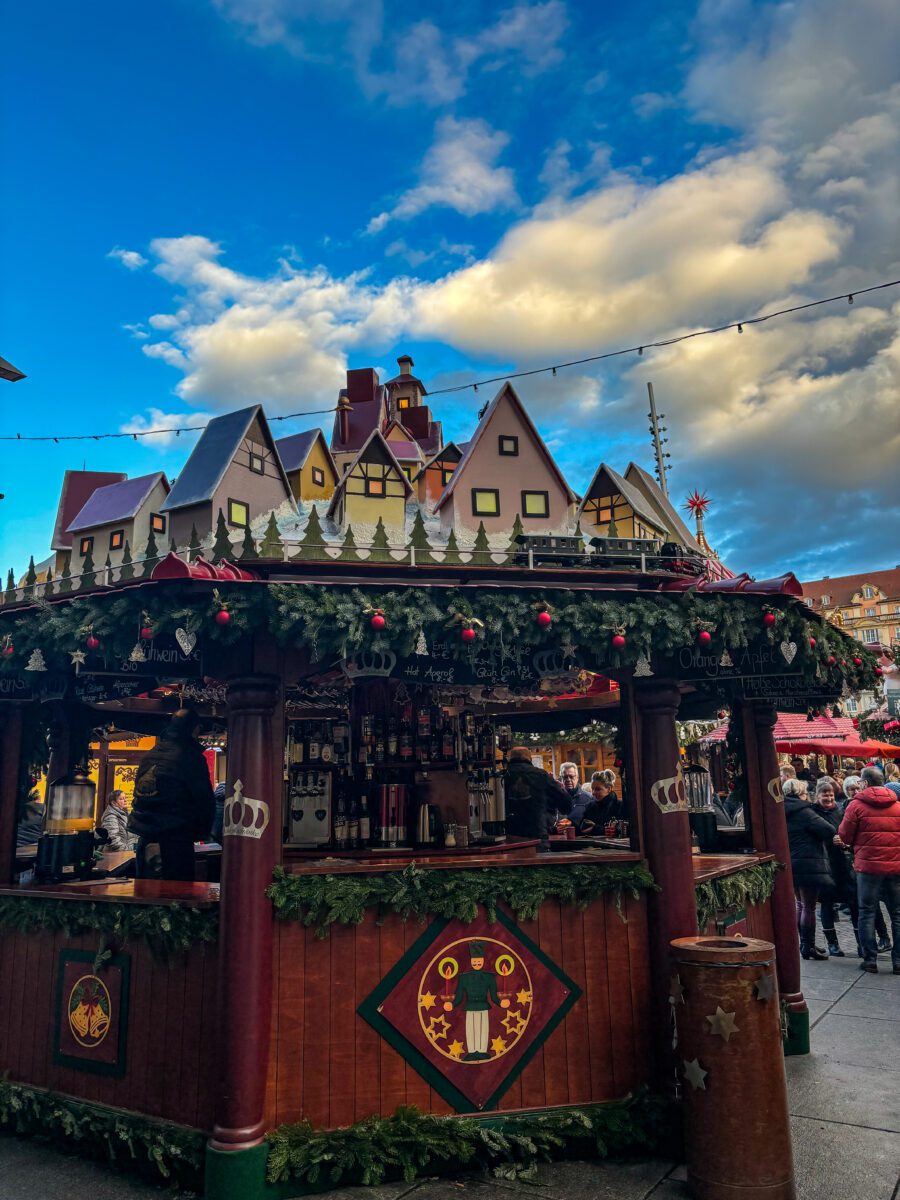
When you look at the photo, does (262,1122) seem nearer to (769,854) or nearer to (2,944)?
(2,944)

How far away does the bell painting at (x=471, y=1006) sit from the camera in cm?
520

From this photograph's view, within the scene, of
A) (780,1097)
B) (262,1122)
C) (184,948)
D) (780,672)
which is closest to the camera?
(780,1097)

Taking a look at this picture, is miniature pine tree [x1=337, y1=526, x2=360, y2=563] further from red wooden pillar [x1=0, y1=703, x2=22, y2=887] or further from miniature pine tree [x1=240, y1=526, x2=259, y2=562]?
red wooden pillar [x1=0, y1=703, x2=22, y2=887]

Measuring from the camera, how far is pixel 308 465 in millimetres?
10602

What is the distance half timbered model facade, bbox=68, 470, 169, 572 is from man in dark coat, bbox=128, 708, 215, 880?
2732mm

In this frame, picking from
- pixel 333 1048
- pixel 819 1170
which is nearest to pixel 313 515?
pixel 333 1048

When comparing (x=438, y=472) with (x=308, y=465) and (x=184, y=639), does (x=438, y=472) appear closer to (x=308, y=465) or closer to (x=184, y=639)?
(x=308, y=465)

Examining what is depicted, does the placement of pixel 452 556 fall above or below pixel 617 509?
below

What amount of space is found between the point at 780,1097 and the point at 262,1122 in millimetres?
3002

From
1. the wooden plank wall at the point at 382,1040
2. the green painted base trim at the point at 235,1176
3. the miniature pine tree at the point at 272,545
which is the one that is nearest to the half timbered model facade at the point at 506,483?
the miniature pine tree at the point at 272,545

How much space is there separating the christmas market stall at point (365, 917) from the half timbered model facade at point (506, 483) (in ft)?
4.52

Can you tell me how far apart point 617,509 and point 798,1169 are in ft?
Result: 20.2

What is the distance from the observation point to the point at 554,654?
5.78 meters

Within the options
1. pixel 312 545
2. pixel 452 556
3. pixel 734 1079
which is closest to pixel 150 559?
pixel 312 545
